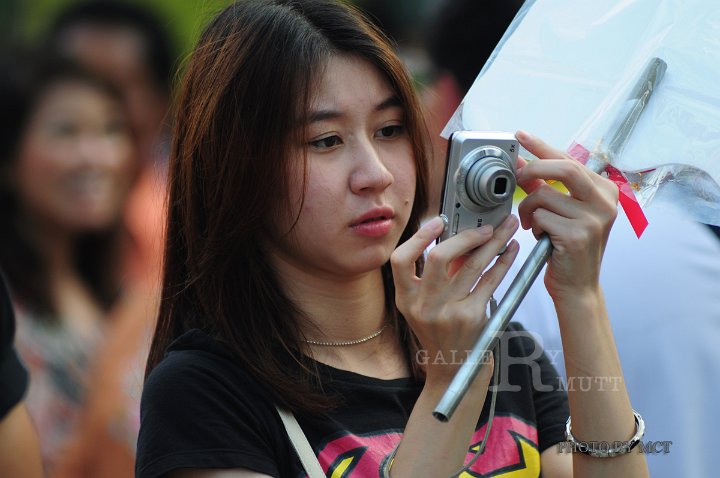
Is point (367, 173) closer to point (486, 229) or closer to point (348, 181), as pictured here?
point (348, 181)

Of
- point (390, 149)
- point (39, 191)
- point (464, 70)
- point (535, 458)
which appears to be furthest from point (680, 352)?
point (39, 191)

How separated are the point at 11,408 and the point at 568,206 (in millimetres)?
1286

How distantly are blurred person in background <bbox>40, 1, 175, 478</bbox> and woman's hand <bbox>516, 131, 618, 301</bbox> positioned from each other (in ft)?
3.60

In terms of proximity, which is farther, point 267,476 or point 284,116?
point 284,116

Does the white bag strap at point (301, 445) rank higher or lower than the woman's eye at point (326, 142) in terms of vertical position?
lower

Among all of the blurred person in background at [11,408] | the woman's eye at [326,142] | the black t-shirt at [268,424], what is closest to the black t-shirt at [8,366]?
the blurred person in background at [11,408]

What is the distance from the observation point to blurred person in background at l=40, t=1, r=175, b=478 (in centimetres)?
302

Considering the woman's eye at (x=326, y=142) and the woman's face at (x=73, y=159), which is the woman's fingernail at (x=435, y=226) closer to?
the woman's eye at (x=326, y=142)

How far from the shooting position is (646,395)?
7.00ft

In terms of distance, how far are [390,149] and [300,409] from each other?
48 cm

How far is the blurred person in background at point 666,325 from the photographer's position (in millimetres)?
2109

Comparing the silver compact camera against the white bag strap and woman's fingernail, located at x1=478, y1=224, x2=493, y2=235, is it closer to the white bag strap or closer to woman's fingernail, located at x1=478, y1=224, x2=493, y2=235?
woman's fingernail, located at x1=478, y1=224, x2=493, y2=235

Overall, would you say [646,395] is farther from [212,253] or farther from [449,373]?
[212,253]

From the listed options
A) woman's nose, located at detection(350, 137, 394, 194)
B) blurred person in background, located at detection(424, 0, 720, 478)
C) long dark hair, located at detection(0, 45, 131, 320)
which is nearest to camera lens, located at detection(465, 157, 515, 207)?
woman's nose, located at detection(350, 137, 394, 194)
